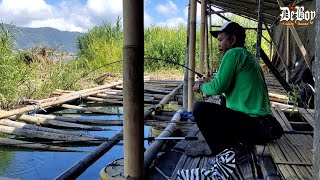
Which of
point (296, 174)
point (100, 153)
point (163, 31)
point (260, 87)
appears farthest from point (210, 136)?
point (163, 31)

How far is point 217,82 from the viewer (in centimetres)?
232

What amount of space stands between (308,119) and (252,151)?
1.20 m

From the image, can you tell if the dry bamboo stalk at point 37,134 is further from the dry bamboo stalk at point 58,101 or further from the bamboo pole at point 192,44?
the bamboo pole at point 192,44

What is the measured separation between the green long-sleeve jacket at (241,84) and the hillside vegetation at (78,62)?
832mm

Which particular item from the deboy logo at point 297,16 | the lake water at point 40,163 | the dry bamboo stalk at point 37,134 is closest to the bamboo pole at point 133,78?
the lake water at point 40,163

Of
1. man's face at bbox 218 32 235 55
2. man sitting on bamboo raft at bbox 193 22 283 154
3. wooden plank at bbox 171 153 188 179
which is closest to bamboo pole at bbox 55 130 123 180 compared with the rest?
wooden plank at bbox 171 153 188 179

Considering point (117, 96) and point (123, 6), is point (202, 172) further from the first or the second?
point (117, 96)

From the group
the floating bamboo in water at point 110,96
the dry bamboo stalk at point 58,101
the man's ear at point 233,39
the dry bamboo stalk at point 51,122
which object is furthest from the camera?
the floating bamboo in water at point 110,96

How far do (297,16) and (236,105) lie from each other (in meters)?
4.13

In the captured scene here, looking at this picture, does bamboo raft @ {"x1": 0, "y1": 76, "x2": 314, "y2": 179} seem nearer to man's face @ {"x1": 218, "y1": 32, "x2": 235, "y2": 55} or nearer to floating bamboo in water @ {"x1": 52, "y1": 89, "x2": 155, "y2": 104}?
floating bamboo in water @ {"x1": 52, "y1": 89, "x2": 155, "y2": 104}

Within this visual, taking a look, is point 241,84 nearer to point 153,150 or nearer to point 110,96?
point 153,150

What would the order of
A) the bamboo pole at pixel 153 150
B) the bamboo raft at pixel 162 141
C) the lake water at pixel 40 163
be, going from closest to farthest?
the bamboo raft at pixel 162 141 → the bamboo pole at pixel 153 150 → the lake water at pixel 40 163

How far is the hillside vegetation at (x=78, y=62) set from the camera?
6.14m

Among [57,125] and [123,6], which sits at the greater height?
[123,6]
